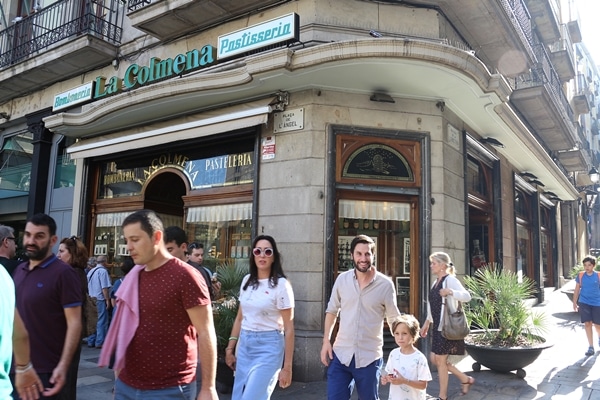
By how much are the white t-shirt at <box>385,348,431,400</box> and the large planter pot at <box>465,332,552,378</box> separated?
3236 mm

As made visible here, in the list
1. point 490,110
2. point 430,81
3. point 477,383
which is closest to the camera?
point 477,383

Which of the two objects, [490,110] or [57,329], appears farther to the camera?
[490,110]

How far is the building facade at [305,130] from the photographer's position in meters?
6.89

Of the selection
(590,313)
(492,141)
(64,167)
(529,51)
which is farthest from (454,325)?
(64,167)

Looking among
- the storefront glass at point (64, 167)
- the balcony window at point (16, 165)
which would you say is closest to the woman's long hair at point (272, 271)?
the storefront glass at point (64, 167)

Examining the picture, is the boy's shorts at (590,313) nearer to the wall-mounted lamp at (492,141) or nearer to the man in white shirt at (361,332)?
the wall-mounted lamp at (492,141)

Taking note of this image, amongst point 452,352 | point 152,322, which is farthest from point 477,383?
Result: point 152,322

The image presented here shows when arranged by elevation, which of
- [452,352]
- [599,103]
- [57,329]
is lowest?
[452,352]

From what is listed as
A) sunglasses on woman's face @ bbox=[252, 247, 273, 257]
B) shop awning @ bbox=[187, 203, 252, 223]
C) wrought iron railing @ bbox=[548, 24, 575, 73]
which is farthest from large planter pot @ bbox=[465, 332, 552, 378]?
wrought iron railing @ bbox=[548, 24, 575, 73]

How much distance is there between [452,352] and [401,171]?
3125 mm

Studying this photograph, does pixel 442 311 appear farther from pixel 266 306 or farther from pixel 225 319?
pixel 225 319

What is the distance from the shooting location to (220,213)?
27.7 ft

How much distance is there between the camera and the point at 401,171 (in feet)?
24.6

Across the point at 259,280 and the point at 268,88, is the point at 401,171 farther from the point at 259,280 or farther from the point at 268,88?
the point at 259,280
